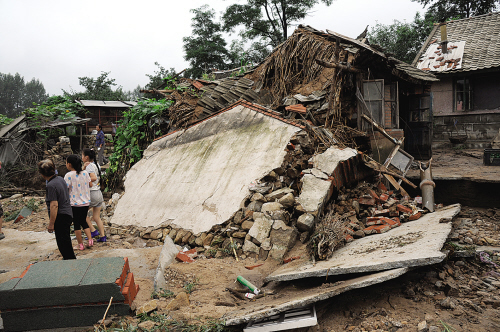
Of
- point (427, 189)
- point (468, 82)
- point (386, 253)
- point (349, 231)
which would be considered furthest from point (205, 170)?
point (468, 82)

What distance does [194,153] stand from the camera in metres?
6.76

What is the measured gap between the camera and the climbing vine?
8438 millimetres

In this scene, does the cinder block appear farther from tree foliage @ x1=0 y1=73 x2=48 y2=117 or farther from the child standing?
tree foliage @ x1=0 y1=73 x2=48 y2=117

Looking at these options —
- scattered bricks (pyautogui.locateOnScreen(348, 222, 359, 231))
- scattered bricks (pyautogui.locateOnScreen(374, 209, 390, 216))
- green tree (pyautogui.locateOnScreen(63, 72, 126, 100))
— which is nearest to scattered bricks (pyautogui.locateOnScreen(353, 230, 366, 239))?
scattered bricks (pyautogui.locateOnScreen(348, 222, 359, 231))

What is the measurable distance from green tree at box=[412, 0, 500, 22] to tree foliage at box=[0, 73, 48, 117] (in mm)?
61755

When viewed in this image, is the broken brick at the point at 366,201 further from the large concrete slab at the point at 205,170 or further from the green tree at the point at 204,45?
the green tree at the point at 204,45

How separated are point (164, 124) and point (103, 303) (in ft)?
19.3

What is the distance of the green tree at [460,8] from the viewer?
2017 centimetres

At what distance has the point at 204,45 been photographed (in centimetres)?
2797

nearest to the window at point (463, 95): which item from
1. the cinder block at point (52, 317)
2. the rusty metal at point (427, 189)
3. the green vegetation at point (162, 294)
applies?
the rusty metal at point (427, 189)

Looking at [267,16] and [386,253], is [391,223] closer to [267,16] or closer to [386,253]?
[386,253]

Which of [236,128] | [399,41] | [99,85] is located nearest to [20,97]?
[99,85]

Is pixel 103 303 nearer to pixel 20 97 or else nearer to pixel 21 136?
pixel 21 136

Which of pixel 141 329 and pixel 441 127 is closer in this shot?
pixel 141 329
